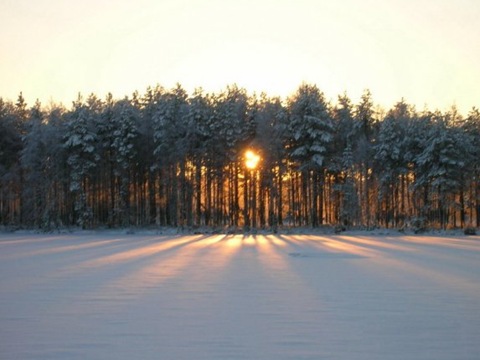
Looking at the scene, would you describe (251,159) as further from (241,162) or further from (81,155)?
(81,155)

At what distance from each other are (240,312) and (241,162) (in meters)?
37.6

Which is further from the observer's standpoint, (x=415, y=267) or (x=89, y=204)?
(x=89, y=204)

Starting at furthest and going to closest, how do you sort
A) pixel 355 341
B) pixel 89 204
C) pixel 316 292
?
pixel 89 204 → pixel 316 292 → pixel 355 341

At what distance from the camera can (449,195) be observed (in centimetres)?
4278

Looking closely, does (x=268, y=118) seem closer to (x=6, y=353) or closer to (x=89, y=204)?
(x=89, y=204)

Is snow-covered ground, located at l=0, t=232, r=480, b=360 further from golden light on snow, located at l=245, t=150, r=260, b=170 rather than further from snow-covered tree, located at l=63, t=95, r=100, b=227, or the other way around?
snow-covered tree, located at l=63, t=95, r=100, b=227

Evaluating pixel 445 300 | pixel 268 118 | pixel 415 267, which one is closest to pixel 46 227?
pixel 268 118

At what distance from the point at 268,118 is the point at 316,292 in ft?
114

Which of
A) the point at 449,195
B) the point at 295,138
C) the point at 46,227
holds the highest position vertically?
the point at 295,138

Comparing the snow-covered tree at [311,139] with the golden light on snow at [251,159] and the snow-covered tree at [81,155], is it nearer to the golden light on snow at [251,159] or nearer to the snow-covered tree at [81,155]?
the golden light on snow at [251,159]

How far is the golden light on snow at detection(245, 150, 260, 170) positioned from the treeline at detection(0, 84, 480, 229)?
45 centimetres

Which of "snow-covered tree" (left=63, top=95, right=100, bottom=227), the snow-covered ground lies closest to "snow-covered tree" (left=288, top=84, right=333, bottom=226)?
"snow-covered tree" (left=63, top=95, right=100, bottom=227)

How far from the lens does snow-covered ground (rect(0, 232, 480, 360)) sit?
6.28 metres

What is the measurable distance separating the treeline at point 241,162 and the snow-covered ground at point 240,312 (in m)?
29.8
